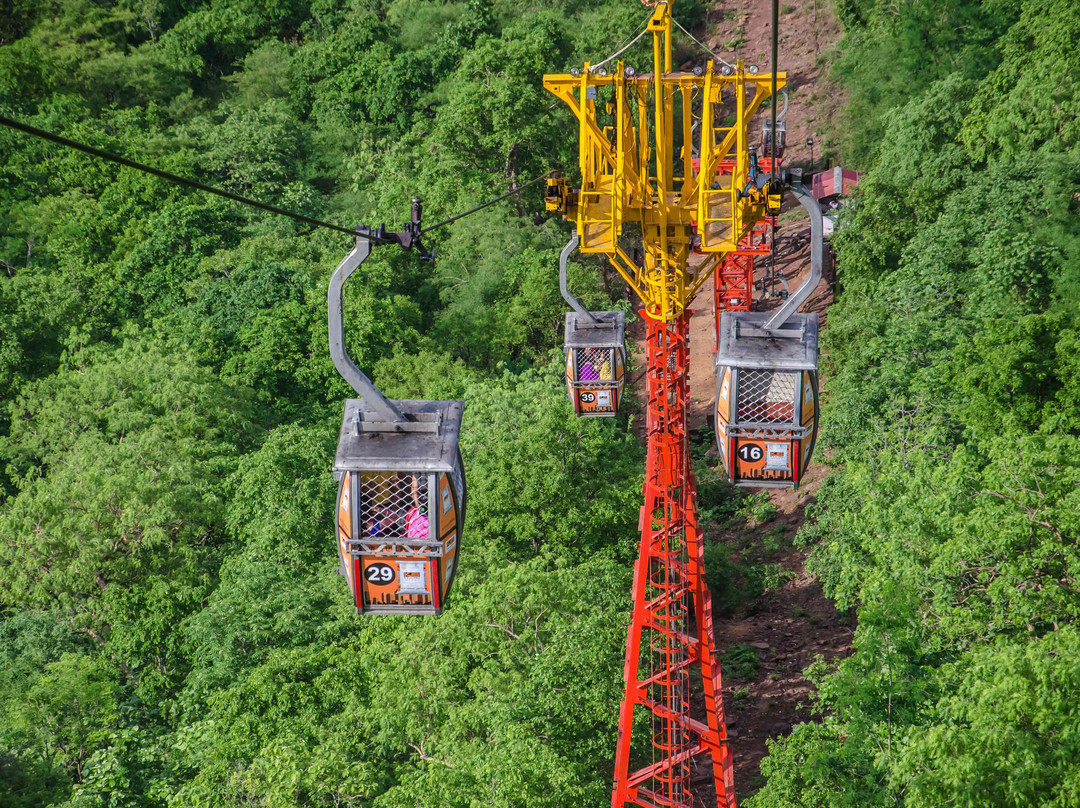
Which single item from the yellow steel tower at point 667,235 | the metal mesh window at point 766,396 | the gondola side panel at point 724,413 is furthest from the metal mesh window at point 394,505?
the yellow steel tower at point 667,235

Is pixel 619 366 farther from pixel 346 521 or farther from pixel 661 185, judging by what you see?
pixel 346 521

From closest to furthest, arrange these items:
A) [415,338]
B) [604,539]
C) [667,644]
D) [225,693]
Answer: [667,644] < [225,693] < [604,539] < [415,338]

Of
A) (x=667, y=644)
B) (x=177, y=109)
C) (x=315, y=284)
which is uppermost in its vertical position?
(x=177, y=109)

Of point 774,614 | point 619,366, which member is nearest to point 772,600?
point 774,614

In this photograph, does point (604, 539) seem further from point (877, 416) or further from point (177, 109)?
point (177, 109)

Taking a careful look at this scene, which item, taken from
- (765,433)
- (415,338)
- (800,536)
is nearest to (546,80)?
(765,433)

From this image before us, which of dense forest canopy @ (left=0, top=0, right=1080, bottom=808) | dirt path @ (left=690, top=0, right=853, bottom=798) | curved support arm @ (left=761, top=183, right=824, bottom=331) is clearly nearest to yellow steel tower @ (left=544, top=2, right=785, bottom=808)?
curved support arm @ (left=761, top=183, right=824, bottom=331)
